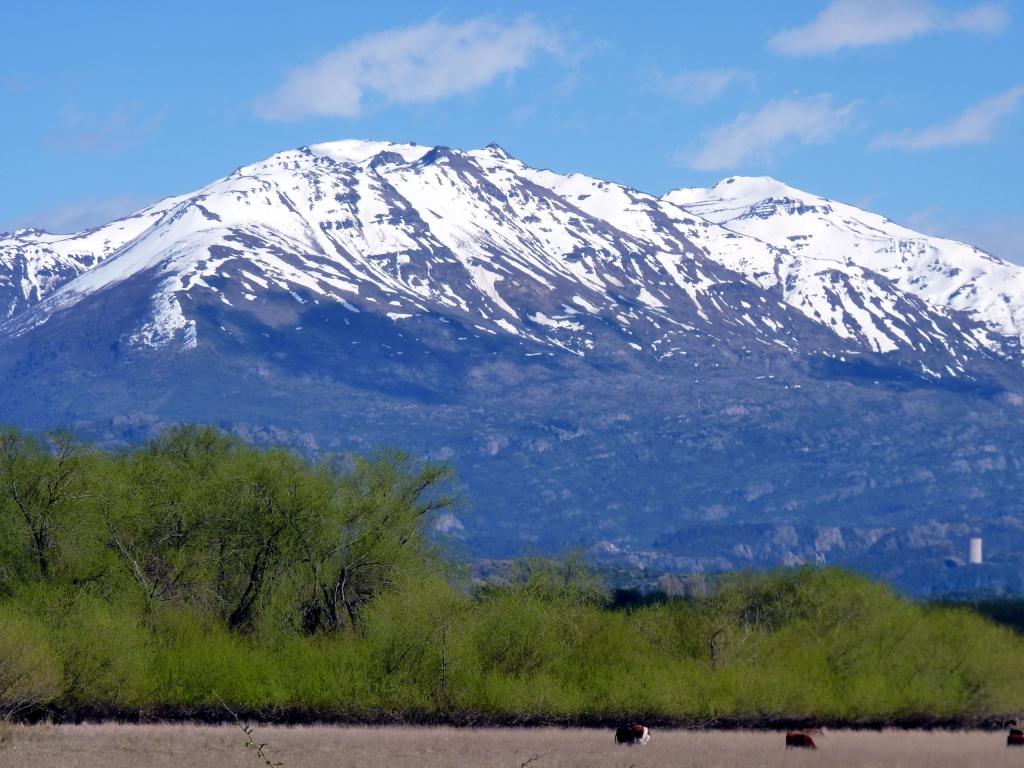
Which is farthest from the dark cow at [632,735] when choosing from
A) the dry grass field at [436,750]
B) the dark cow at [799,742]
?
the dark cow at [799,742]

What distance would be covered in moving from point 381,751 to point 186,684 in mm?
14857

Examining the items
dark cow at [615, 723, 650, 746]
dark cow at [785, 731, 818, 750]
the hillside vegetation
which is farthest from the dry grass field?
the hillside vegetation

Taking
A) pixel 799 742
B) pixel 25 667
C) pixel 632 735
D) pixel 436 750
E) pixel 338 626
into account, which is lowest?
pixel 799 742

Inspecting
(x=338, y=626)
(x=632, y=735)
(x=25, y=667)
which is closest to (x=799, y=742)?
(x=632, y=735)

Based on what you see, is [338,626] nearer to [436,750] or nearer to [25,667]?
[25,667]

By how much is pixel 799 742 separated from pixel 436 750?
13.2 m

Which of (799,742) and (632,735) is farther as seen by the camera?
(799,742)

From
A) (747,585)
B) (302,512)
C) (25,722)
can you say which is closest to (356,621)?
(302,512)

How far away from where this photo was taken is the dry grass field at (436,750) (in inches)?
2060

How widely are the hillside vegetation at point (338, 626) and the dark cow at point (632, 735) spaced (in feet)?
28.9

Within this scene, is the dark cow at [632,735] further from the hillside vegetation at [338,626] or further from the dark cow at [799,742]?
the hillside vegetation at [338,626]

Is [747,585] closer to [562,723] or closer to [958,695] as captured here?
[958,695]

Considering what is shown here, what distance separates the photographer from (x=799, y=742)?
62219 mm

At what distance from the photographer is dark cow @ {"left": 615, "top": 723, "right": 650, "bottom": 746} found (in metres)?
61.6
